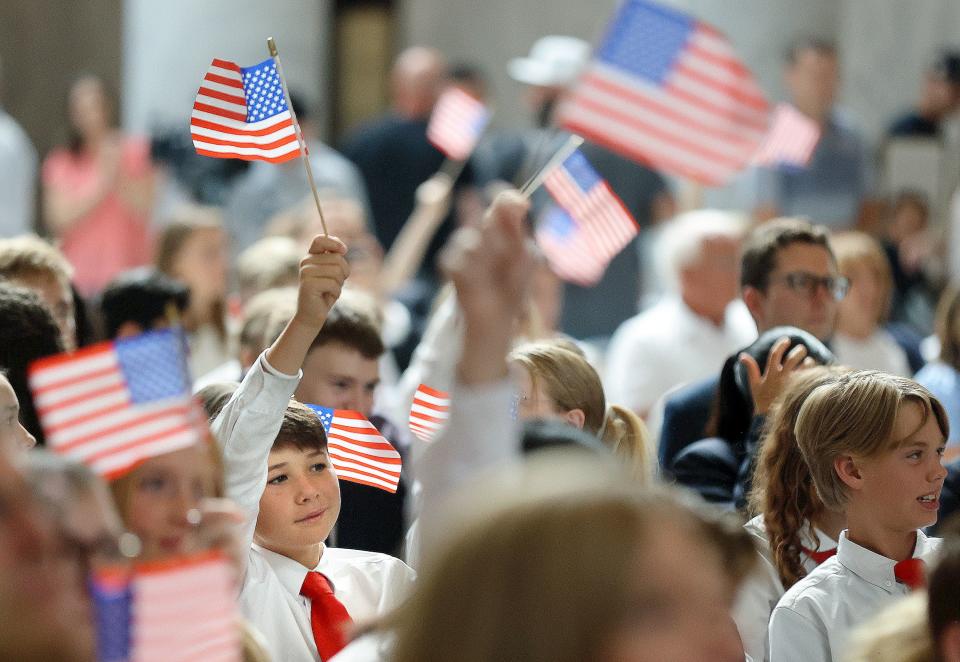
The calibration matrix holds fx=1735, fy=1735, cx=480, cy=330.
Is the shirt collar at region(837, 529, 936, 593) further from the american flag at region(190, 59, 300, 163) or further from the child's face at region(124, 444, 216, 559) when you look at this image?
the american flag at region(190, 59, 300, 163)

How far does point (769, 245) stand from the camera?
5961 mm

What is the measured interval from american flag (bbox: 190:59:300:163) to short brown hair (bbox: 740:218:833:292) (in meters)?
2.20

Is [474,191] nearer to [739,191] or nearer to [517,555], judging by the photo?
[739,191]

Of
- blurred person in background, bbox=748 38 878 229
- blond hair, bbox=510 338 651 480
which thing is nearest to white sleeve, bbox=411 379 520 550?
blond hair, bbox=510 338 651 480

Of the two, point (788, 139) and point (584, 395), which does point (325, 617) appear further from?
point (788, 139)

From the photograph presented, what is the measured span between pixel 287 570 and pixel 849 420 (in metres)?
1.36

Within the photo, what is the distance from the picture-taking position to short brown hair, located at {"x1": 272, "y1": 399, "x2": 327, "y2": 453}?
4062mm

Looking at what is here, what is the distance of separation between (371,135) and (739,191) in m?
2.46

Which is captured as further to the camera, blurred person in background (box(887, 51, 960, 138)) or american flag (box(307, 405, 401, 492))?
blurred person in background (box(887, 51, 960, 138))

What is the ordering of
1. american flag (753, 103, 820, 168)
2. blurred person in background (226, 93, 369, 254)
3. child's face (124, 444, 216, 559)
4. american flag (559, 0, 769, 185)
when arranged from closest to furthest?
child's face (124, 444, 216, 559)
american flag (559, 0, 769, 185)
american flag (753, 103, 820, 168)
blurred person in background (226, 93, 369, 254)

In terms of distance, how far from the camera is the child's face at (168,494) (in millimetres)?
3270

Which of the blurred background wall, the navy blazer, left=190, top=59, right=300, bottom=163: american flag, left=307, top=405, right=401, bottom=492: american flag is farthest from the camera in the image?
the blurred background wall

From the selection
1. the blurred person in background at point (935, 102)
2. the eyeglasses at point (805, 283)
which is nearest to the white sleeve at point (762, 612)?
the eyeglasses at point (805, 283)

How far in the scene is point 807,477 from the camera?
4.29 m
